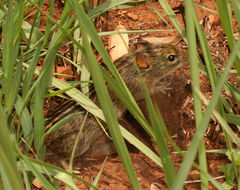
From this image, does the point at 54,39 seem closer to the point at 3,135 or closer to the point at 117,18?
the point at 3,135

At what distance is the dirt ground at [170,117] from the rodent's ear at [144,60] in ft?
1.12

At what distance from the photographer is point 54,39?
10.2 feet

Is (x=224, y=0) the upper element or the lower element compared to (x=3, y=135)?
upper

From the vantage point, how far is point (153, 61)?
14.4 feet

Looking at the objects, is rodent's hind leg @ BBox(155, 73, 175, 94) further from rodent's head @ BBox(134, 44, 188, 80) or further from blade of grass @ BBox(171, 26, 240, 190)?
blade of grass @ BBox(171, 26, 240, 190)

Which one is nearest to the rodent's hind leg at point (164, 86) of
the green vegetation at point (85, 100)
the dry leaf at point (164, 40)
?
the dry leaf at point (164, 40)

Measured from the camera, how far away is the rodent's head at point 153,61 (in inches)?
171

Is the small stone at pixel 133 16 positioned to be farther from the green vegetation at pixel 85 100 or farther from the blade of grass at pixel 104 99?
the blade of grass at pixel 104 99

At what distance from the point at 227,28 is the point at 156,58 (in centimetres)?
170

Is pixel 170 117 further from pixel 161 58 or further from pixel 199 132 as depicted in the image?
pixel 199 132

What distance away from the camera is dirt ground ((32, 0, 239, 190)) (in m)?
3.66

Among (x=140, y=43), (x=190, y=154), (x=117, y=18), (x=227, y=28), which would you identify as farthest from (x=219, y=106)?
(x=117, y=18)

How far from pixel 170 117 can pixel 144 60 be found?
63cm

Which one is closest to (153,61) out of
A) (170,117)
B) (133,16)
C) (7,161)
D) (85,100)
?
(170,117)
